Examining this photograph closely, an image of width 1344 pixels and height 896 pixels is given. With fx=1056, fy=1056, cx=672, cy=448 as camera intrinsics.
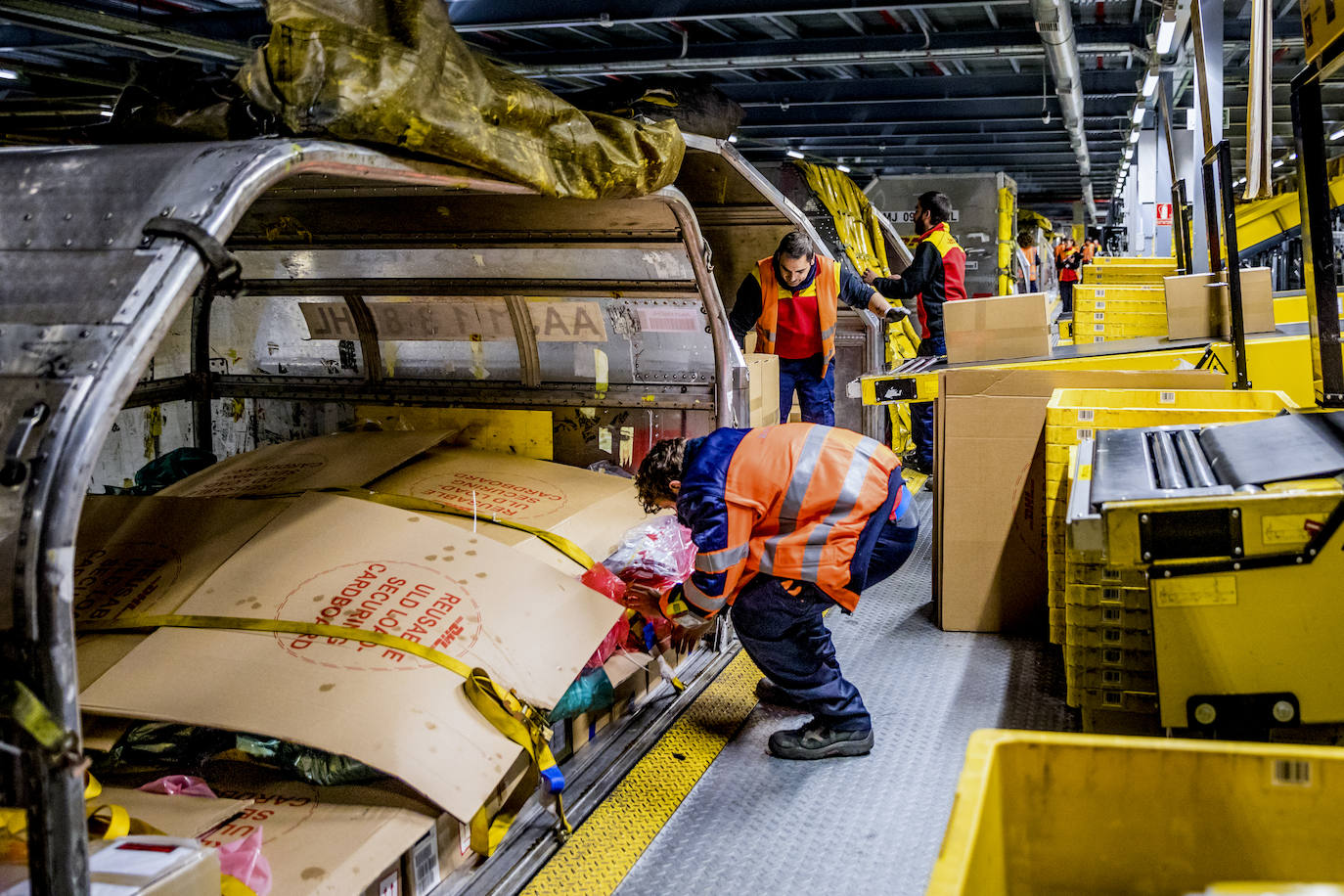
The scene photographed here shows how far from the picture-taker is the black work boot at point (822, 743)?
358 cm

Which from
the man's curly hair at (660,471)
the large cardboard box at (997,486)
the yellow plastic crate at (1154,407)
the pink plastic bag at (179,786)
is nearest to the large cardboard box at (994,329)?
the large cardboard box at (997,486)

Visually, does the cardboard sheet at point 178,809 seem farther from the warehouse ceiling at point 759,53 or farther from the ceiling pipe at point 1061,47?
the ceiling pipe at point 1061,47

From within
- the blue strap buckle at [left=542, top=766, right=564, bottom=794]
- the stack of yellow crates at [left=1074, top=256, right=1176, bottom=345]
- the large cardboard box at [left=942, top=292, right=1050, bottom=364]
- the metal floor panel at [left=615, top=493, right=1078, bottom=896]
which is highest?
the stack of yellow crates at [left=1074, top=256, right=1176, bottom=345]

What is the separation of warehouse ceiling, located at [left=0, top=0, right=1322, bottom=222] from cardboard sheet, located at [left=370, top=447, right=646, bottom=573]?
5.10 ft

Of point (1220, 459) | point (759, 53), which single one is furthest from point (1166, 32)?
point (1220, 459)

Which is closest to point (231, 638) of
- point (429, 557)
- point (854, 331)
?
point (429, 557)

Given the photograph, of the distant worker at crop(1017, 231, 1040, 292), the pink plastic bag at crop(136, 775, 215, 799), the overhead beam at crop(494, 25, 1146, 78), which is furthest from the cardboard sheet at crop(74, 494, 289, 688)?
the distant worker at crop(1017, 231, 1040, 292)

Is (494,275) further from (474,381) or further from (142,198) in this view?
(142,198)

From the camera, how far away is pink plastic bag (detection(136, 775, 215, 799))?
8.57 ft

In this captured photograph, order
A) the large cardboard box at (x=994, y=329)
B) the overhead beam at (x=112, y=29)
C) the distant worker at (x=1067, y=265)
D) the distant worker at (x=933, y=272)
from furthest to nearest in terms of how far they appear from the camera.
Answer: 1. the distant worker at (x=1067, y=265)
2. the distant worker at (x=933, y=272)
3. the overhead beam at (x=112, y=29)
4. the large cardboard box at (x=994, y=329)

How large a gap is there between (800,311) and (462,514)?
9.89 feet

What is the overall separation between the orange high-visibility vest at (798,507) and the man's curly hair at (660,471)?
7.4 inches

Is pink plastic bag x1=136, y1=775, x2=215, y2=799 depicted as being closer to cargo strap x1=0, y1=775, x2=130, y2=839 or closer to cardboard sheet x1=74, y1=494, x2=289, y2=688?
cardboard sheet x1=74, y1=494, x2=289, y2=688

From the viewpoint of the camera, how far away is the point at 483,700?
→ 2787mm
